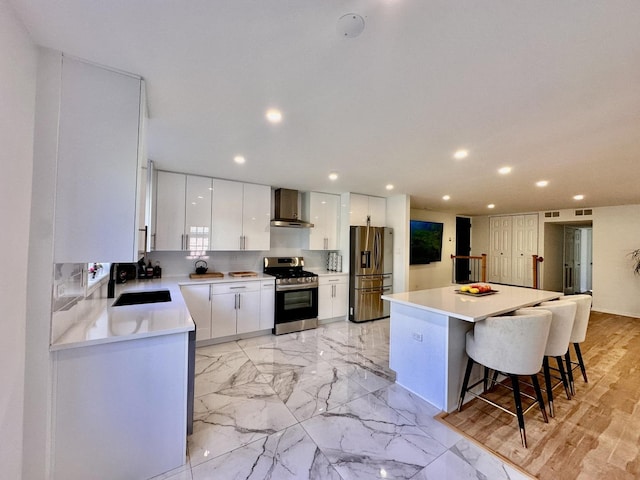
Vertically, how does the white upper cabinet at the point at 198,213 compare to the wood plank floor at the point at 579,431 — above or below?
above

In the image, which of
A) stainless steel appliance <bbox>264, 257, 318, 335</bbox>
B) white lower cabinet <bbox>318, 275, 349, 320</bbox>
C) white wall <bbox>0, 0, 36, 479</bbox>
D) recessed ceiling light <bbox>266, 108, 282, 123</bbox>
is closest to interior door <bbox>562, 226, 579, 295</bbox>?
white lower cabinet <bbox>318, 275, 349, 320</bbox>

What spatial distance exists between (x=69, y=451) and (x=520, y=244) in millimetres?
8759

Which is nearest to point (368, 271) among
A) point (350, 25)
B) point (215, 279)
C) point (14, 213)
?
point (215, 279)

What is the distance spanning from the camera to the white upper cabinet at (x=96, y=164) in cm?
134

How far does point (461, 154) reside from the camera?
2643 millimetres

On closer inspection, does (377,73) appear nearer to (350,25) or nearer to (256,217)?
(350,25)

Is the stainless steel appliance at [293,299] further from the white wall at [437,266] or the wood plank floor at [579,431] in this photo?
the white wall at [437,266]

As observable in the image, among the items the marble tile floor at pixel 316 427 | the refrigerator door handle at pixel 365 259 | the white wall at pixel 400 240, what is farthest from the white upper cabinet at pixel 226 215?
the white wall at pixel 400 240

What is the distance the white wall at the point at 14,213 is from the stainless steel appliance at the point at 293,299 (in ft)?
9.38

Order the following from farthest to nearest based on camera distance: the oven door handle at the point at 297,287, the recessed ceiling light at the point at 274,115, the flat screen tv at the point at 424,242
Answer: the flat screen tv at the point at 424,242
the oven door handle at the point at 297,287
the recessed ceiling light at the point at 274,115

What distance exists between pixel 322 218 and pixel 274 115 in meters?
2.89

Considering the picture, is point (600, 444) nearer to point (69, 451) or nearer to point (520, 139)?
point (520, 139)

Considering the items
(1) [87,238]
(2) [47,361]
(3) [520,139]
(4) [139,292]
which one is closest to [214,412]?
(2) [47,361]

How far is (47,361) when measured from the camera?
4.29 feet
